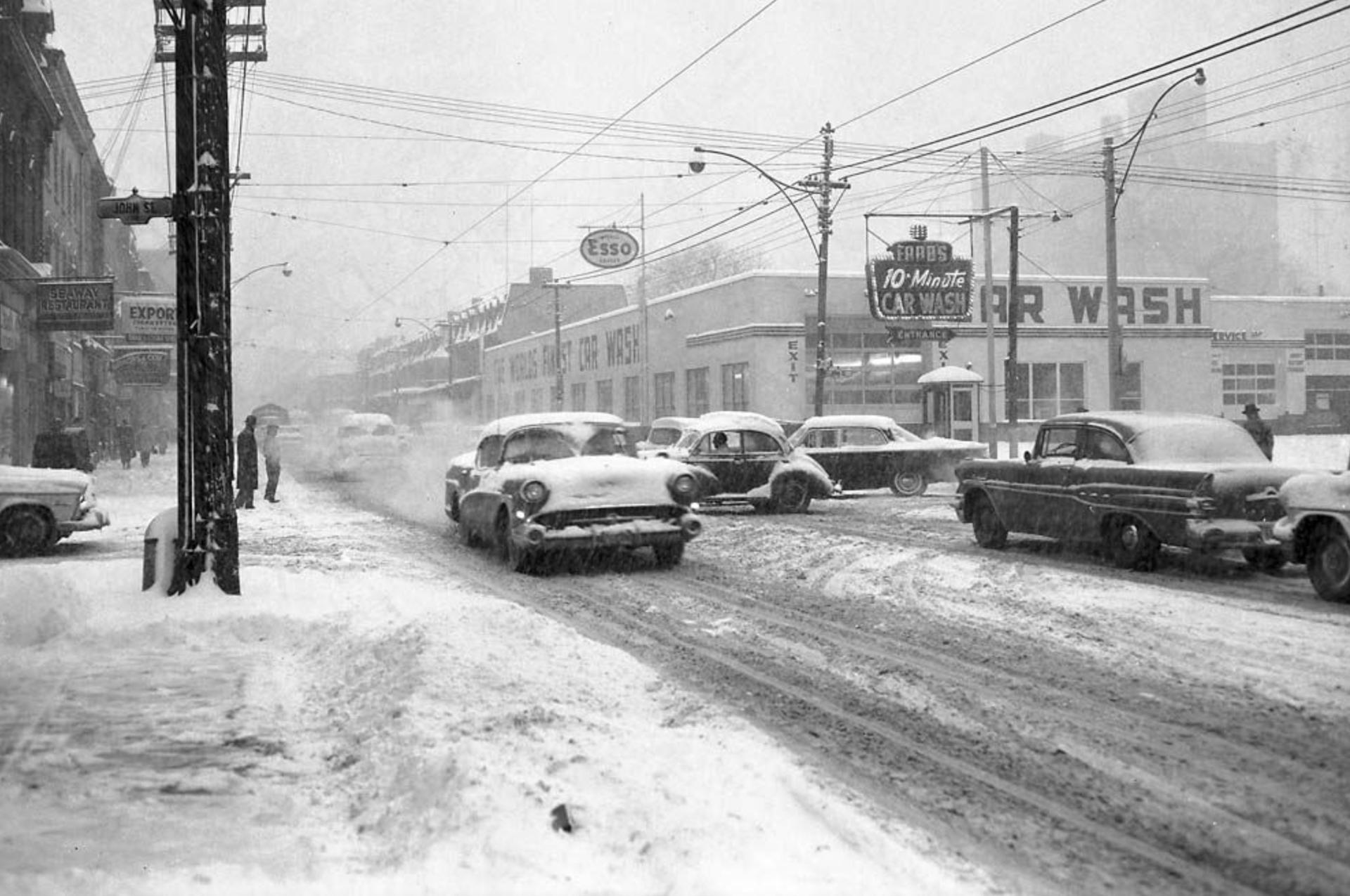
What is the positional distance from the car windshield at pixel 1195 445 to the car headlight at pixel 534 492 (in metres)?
5.53

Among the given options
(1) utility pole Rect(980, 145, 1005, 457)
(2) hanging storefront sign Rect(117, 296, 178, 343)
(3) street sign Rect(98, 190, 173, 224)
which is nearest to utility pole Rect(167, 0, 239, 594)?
(3) street sign Rect(98, 190, 173, 224)

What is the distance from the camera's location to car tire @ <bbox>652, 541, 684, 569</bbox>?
11133 millimetres

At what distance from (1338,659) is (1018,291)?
3380cm

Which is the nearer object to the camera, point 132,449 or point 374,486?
point 374,486

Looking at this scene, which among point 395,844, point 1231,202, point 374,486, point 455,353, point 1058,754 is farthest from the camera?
point 455,353

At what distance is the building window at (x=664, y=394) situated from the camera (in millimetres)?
43781

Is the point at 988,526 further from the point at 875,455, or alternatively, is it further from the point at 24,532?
the point at 24,532

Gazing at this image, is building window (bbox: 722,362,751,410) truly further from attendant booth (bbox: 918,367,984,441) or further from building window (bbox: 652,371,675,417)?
attendant booth (bbox: 918,367,984,441)

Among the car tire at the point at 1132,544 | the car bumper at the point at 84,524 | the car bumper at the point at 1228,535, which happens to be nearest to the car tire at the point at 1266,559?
the car bumper at the point at 1228,535

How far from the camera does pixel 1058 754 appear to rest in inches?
198

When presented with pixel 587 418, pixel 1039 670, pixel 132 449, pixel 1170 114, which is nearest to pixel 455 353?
pixel 132 449

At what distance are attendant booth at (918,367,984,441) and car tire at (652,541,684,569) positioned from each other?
20.5m

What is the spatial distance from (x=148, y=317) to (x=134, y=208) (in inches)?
1272

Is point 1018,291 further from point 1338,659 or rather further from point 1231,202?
point 1231,202
